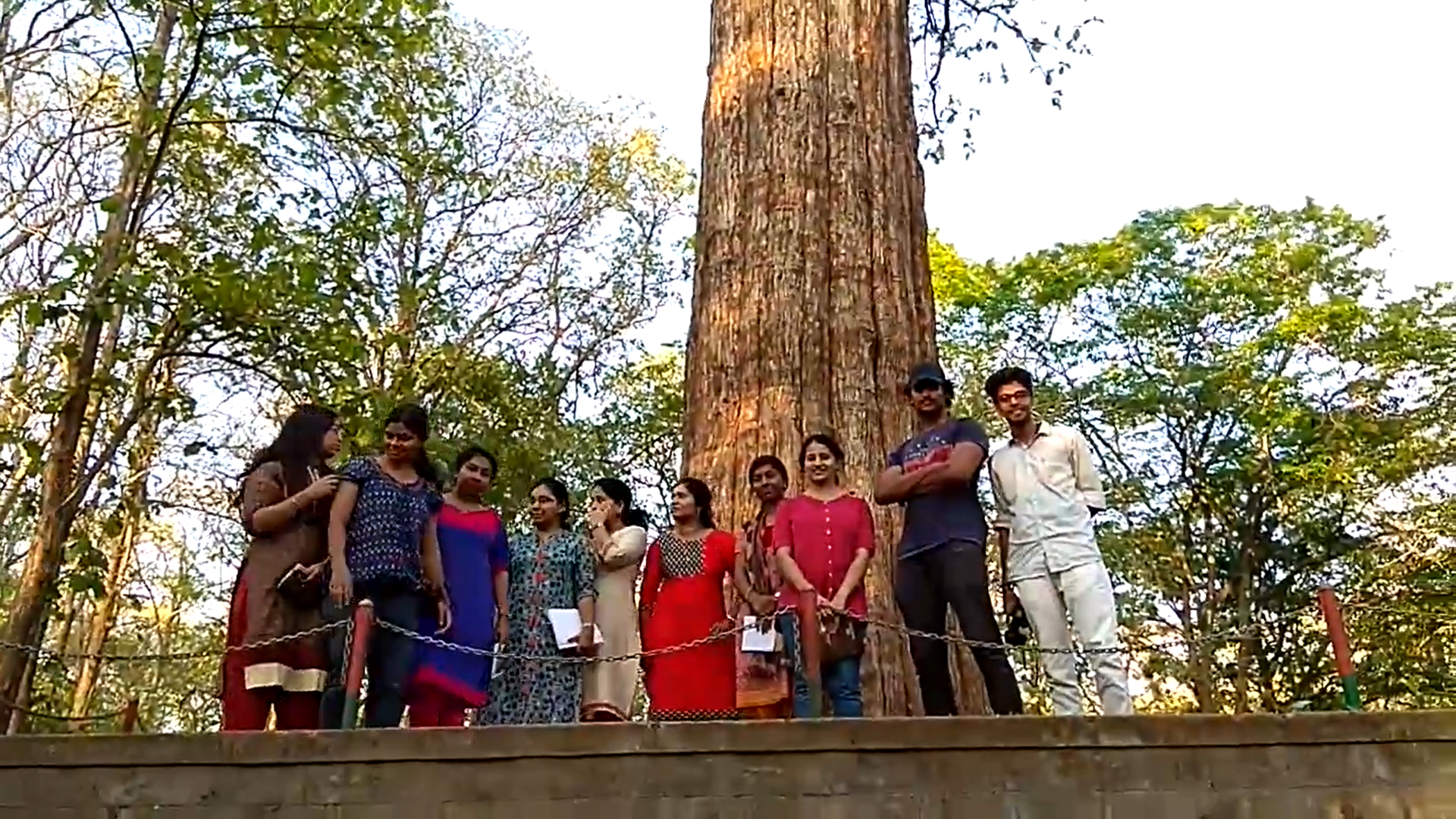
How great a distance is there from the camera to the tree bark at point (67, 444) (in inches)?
335

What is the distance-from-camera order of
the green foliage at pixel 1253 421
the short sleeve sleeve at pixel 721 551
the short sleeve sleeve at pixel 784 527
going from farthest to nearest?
the green foliage at pixel 1253 421, the short sleeve sleeve at pixel 721 551, the short sleeve sleeve at pixel 784 527

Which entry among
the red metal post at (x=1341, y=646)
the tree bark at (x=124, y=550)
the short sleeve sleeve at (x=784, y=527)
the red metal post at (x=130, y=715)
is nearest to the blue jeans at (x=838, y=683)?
the short sleeve sleeve at (x=784, y=527)

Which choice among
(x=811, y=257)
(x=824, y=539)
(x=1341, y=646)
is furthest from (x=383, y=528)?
(x=1341, y=646)

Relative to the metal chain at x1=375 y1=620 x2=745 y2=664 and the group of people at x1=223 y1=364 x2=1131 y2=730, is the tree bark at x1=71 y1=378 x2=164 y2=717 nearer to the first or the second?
the group of people at x1=223 y1=364 x2=1131 y2=730

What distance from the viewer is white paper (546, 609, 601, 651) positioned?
564cm

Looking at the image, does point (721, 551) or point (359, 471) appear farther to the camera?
point (721, 551)

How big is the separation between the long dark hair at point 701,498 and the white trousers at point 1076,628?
1.23m

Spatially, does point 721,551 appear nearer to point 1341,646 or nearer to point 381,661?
point 381,661

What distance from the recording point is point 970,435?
5.45 metres

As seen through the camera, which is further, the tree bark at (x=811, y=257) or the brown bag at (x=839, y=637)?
the tree bark at (x=811, y=257)

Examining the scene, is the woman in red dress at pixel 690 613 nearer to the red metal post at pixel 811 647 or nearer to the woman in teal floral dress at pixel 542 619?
the woman in teal floral dress at pixel 542 619

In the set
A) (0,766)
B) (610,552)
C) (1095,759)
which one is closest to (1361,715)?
(1095,759)

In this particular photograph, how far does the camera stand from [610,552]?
5.89 metres

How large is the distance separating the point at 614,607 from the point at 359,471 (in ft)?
3.92
